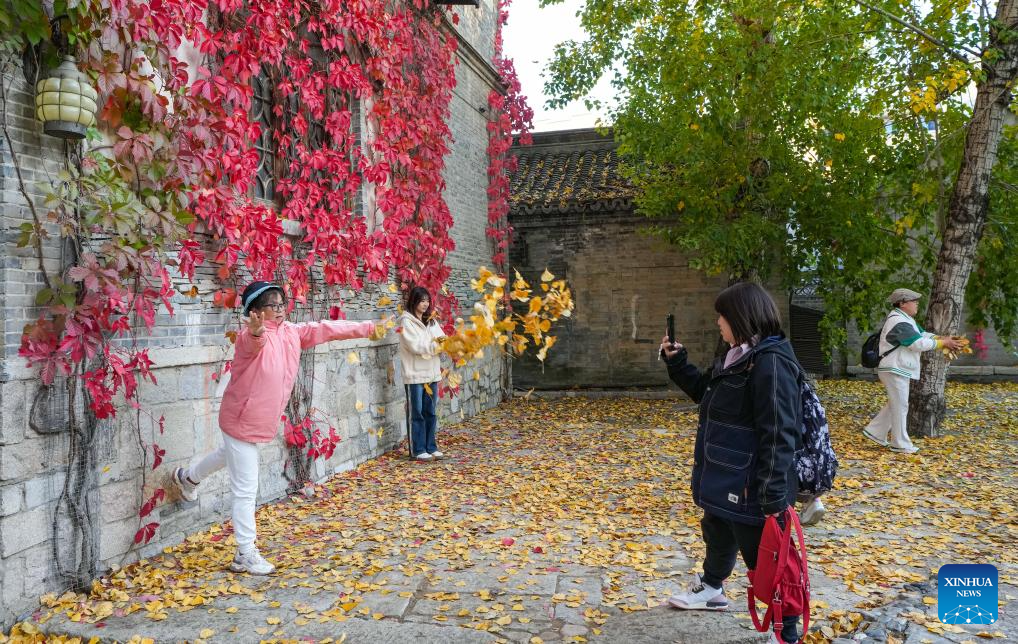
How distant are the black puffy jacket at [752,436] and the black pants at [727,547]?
0.37 feet

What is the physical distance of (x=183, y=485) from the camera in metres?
4.75

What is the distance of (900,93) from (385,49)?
6.35 m

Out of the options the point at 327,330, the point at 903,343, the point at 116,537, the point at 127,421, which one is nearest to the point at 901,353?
the point at 903,343

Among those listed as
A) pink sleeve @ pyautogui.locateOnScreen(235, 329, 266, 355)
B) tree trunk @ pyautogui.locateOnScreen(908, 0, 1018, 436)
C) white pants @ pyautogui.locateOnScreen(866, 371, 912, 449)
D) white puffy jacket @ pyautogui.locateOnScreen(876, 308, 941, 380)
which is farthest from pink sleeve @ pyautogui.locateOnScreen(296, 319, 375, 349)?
tree trunk @ pyautogui.locateOnScreen(908, 0, 1018, 436)

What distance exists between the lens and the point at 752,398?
3211 mm

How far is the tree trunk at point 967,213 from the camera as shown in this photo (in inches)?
313

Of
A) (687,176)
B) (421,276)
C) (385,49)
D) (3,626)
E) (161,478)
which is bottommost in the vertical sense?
(3,626)

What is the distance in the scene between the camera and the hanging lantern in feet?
12.3

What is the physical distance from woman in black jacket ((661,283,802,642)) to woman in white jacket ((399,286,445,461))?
4.33 m

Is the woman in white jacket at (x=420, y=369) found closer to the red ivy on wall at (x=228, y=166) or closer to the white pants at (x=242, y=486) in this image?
the red ivy on wall at (x=228, y=166)

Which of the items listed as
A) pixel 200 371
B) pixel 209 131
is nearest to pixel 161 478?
pixel 200 371

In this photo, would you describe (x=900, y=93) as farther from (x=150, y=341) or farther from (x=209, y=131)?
(x=150, y=341)

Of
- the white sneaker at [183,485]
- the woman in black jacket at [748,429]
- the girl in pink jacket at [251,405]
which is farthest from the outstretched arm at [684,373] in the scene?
the white sneaker at [183,485]

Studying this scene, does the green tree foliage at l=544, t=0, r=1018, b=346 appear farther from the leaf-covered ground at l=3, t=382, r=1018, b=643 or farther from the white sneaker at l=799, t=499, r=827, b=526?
the white sneaker at l=799, t=499, r=827, b=526
